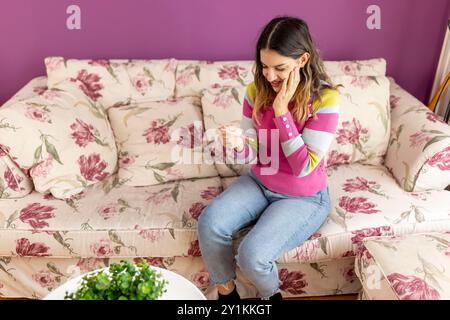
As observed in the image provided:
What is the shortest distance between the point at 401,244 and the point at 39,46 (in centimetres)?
182

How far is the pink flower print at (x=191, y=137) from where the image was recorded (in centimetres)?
168

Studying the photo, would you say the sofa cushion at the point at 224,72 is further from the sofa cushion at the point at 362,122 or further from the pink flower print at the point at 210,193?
the pink flower print at the point at 210,193

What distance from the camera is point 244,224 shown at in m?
1.38

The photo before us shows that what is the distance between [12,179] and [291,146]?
39.4 inches

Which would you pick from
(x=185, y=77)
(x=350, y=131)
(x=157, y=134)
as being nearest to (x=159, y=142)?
(x=157, y=134)

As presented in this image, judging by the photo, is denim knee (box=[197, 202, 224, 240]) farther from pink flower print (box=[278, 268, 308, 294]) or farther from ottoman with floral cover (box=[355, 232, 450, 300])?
ottoman with floral cover (box=[355, 232, 450, 300])

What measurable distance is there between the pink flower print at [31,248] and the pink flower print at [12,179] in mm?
201

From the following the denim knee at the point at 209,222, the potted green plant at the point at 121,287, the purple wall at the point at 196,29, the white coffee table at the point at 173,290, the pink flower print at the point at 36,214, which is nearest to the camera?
the potted green plant at the point at 121,287

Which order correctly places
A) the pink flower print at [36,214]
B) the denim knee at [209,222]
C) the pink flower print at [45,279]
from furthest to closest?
the pink flower print at [45,279], the pink flower print at [36,214], the denim knee at [209,222]

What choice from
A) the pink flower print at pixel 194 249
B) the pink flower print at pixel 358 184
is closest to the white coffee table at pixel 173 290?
the pink flower print at pixel 194 249

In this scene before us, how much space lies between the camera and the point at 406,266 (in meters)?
1.18

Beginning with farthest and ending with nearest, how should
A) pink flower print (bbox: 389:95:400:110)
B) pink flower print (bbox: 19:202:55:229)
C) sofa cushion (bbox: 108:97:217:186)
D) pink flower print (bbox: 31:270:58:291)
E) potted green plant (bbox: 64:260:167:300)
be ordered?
pink flower print (bbox: 389:95:400:110)
sofa cushion (bbox: 108:97:217:186)
pink flower print (bbox: 31:270:58:291)
pink flower print (bbox: 19:202:55:229)
potted green plant (bbox: 64:260:167:300)


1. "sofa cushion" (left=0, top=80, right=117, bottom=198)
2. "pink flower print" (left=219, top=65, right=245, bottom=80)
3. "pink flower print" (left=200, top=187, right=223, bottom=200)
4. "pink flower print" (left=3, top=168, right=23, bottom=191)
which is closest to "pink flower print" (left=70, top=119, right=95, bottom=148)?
"sofa cushion" (left=0, top=80, right=117, bottom=198)

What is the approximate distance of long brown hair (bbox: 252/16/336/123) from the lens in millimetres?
1201
